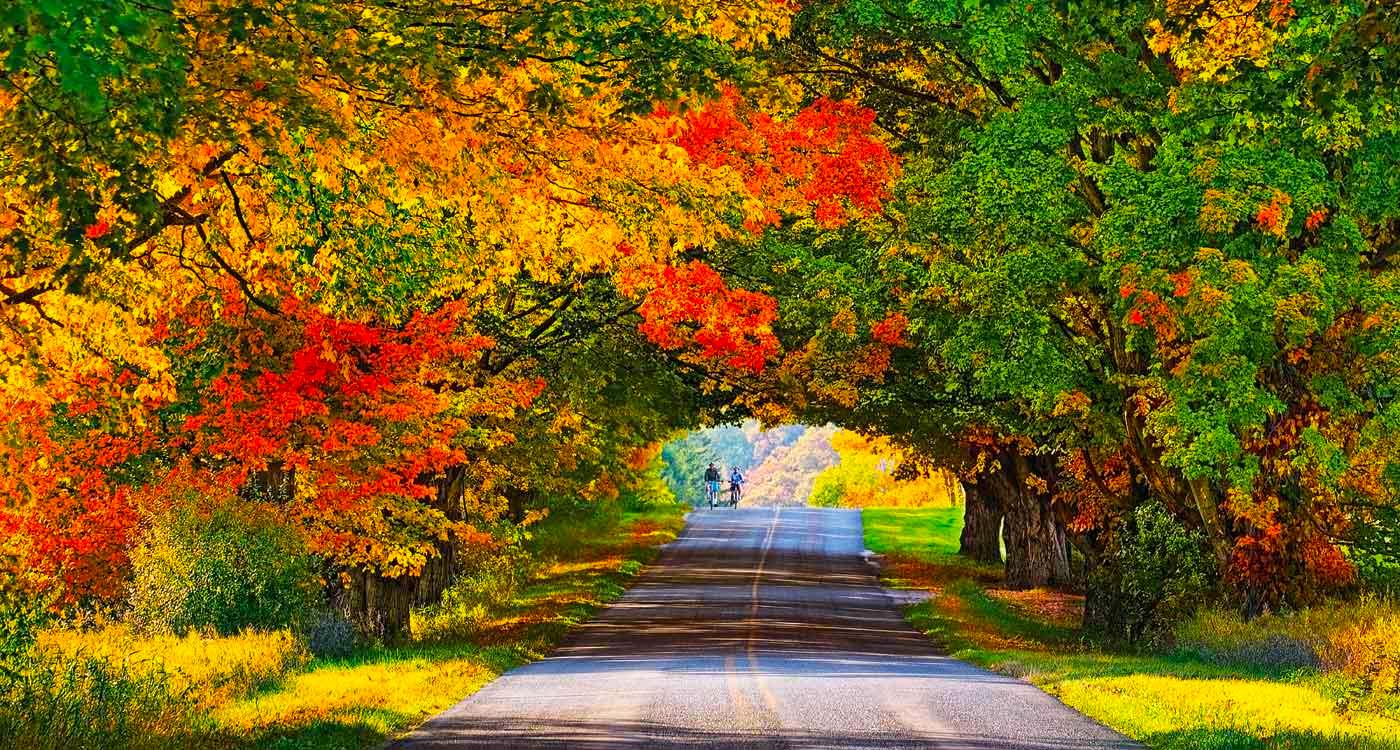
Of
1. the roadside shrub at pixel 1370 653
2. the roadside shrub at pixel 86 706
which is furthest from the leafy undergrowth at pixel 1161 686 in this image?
the roadside shrub at pixel 86 706

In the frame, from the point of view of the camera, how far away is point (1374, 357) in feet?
78.4

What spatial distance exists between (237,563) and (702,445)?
554ft

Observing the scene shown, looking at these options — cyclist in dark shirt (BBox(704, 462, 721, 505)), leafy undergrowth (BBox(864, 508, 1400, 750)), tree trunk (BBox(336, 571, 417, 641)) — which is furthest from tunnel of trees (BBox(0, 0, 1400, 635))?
cyclist in dark shirt (BBox(704, 462, 721, 505))

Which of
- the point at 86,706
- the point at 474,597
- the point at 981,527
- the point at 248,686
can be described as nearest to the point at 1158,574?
the point at 248,686

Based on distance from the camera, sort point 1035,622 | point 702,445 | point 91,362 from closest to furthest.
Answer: point 91,362
point 1035,622
point 702,445

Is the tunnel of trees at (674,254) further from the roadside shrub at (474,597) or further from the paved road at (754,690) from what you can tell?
the paved road at (754,690)

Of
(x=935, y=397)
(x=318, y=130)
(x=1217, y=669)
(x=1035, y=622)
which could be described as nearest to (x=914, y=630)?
(x=1035, y=622)

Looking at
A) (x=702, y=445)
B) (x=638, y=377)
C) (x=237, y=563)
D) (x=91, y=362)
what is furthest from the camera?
(x=702, y=445)

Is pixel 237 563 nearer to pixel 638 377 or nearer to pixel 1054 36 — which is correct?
pixel 1054 36

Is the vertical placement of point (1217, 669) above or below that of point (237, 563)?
below

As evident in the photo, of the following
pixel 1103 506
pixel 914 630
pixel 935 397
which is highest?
pixel 935 397

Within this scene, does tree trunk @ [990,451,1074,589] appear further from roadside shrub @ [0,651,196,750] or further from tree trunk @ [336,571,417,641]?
roadside shrub @ [0,651,196,750]

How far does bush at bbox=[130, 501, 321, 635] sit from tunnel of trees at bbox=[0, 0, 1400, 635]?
35 cm

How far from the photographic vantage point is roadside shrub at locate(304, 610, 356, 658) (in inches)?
918
